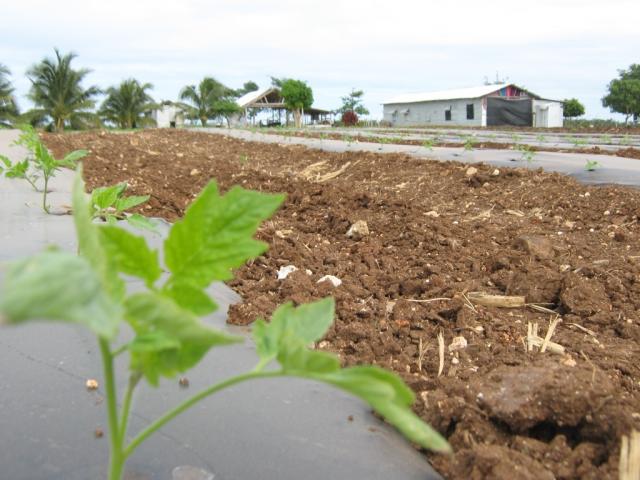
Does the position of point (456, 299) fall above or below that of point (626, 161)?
below

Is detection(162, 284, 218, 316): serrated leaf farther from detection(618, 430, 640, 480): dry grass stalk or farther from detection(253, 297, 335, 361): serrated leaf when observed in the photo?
detection(618, 430, 640, 480): dry grass stalk

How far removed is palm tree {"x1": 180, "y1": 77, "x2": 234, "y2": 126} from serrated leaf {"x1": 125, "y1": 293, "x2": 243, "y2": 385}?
1751 inches

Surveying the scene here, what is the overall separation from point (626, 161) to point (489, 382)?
6.04 meters

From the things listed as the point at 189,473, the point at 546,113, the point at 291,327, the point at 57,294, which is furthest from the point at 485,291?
the point at 546,113

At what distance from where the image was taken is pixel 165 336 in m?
0.63

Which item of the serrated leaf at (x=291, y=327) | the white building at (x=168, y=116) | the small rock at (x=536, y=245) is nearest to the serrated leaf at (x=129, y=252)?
the serrated leaf at (x=291, y=327)

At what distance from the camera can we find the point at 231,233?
0.66m

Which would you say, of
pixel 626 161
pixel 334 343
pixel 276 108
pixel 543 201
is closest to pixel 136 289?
pixel 334 343

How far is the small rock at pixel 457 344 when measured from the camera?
1.87 m

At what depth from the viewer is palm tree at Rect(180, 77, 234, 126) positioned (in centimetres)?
4372

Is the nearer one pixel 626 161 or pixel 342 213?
pixel 342 213

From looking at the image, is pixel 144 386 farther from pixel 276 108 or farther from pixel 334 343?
pixel 276 108

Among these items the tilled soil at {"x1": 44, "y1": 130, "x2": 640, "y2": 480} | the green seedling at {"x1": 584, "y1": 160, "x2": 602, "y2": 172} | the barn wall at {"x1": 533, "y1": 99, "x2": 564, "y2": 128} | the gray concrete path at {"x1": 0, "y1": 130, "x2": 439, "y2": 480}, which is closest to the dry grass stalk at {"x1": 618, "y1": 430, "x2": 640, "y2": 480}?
the tilled soil at {"x1": 44, "y1": 130, "x2": 640, "y2": 480}

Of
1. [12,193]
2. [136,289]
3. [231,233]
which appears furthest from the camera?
[12,193]
